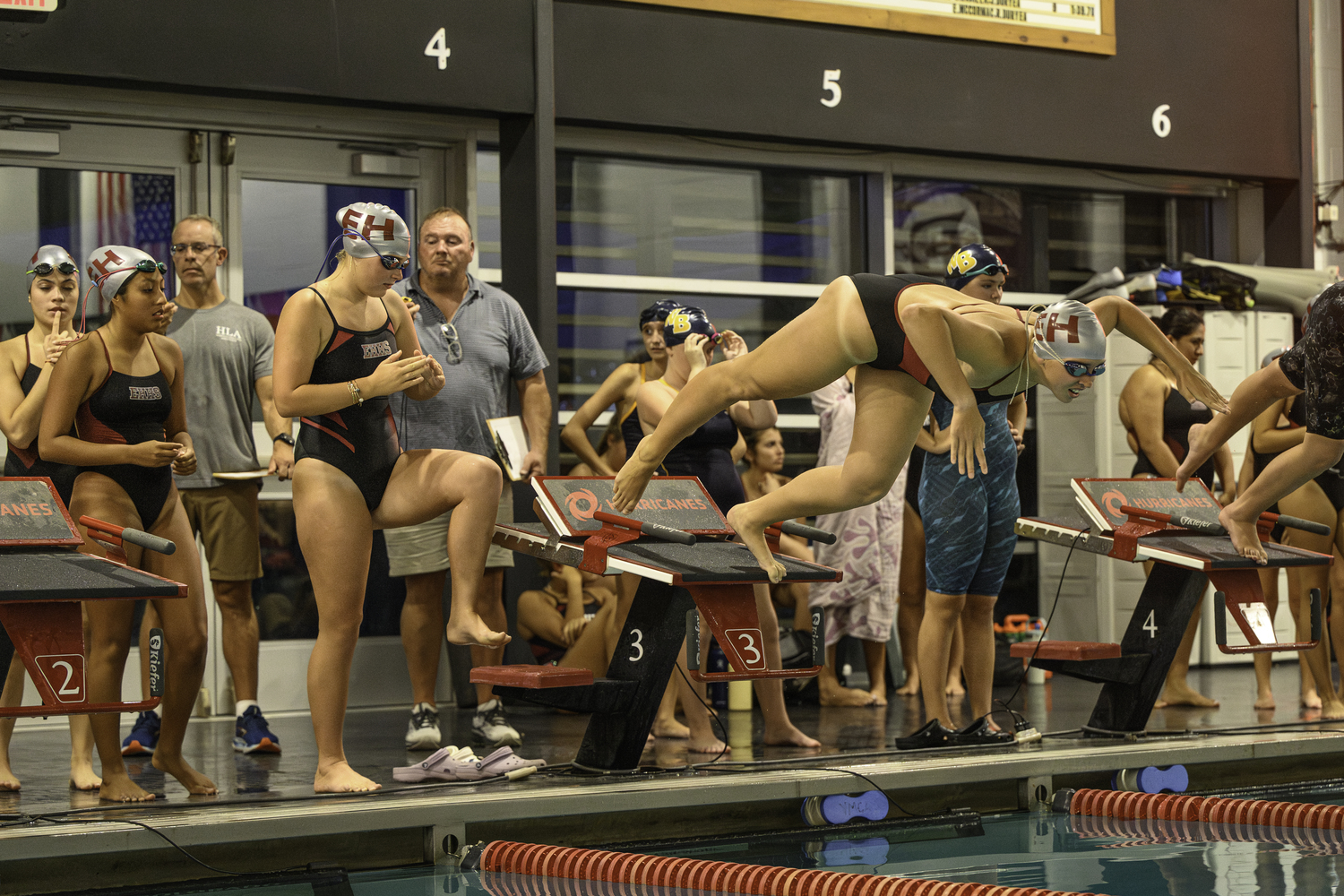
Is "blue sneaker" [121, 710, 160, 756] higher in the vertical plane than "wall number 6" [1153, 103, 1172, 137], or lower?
lower

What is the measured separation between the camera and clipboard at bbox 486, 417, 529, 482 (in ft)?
18.9

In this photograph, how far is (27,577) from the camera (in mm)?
4016

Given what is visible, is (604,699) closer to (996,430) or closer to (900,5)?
(996,430)

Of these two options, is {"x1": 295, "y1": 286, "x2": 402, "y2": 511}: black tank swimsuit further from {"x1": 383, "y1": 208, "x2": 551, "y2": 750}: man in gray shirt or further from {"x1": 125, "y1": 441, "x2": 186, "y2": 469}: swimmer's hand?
{"x1": 383, "y1": 208, "x2": 551, "y2": 750}: man in gray shirt

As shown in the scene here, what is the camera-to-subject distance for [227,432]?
6121mm

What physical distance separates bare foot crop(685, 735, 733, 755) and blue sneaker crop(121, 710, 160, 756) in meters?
2.06

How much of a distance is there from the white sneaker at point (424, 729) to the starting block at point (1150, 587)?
216 cm

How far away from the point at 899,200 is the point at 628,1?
215cm

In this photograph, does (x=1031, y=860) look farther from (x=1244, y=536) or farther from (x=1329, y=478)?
(x=1329, y=478)

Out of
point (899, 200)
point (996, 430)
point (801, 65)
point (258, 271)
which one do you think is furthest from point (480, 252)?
point (996, 430)

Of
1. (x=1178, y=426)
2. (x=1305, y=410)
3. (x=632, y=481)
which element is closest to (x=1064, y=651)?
(x=1305, y=410)

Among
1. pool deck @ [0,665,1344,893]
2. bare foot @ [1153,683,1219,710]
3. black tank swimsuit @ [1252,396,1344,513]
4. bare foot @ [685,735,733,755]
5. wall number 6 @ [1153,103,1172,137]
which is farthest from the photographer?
wall number 6 @ [1153,103,1172,137]

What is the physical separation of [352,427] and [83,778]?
56.0 inches

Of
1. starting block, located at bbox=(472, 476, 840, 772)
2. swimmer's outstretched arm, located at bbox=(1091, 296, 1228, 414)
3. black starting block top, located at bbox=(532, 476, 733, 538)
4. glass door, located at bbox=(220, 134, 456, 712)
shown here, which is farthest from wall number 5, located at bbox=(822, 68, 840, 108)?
swimmer's outstretched arm, located at bbox=(1091, 296, 1228, 414)
